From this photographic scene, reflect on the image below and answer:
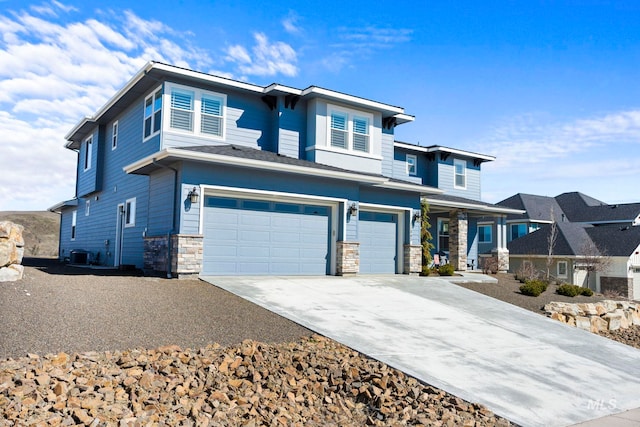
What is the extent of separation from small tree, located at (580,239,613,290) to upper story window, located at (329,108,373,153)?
65.8 ft

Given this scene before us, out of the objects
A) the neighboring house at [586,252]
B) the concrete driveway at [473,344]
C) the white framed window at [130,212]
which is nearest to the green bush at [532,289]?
the concrete driveway at [473,344]

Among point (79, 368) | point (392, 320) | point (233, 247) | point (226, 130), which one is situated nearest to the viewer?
point (79, 368)

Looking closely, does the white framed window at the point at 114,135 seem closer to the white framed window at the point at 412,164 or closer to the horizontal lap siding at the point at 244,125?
the horizontal lap siding at the point at 244,125

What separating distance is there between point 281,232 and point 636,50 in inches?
432

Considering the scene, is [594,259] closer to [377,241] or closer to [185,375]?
[377,241]

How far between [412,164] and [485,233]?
1423cm

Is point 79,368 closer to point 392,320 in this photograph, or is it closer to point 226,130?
point 392,320

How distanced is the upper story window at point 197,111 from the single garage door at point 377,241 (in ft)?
19.4

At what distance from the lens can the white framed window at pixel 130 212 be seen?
1709 cm

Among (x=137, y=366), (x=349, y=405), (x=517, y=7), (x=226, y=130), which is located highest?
(x=517, y=7)

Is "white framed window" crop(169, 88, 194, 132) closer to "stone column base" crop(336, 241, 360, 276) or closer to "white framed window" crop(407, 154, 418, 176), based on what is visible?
"stone column base" crop(336, 241, 360, 276)

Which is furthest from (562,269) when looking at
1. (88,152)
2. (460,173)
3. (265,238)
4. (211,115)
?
(88,152)

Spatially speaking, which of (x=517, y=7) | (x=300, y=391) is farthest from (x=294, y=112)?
(x=300, y=391)

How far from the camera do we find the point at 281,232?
48.8ft
